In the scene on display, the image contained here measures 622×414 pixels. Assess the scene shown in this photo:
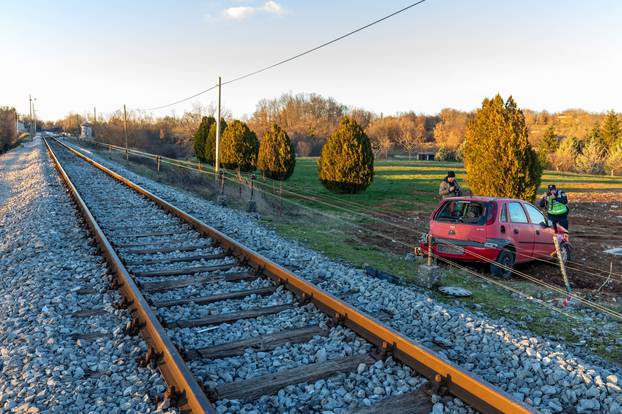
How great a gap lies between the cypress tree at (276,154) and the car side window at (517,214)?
66.7 ft

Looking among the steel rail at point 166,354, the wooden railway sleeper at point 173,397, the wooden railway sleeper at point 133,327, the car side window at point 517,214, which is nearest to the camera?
the steel rail at point 166,354

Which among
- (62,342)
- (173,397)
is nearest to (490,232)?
(173,397)

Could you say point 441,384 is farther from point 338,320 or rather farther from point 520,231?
point 520,231

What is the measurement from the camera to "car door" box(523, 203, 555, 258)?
9.85 m

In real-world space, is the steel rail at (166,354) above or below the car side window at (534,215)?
below

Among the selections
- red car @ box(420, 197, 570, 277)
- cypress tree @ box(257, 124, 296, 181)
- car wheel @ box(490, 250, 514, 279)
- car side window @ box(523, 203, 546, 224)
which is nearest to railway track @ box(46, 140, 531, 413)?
red car @ box(420, 197, 570, 277)

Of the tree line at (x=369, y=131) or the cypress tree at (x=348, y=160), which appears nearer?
the cypress tree at (x=348, y=160)

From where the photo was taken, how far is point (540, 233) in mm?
9938

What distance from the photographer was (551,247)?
33.8ft

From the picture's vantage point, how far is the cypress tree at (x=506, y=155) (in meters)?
19.0

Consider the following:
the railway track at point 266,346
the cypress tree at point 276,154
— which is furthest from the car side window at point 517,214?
→ the cypress tree at point 276,154

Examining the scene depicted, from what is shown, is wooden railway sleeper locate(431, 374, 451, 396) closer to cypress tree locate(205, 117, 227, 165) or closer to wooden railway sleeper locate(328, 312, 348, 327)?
wooden railway sleeper locate(328, 312, 348, 327)

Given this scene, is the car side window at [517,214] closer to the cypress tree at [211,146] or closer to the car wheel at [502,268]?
the car wheel at [502,268]

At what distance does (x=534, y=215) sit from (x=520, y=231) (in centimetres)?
92
